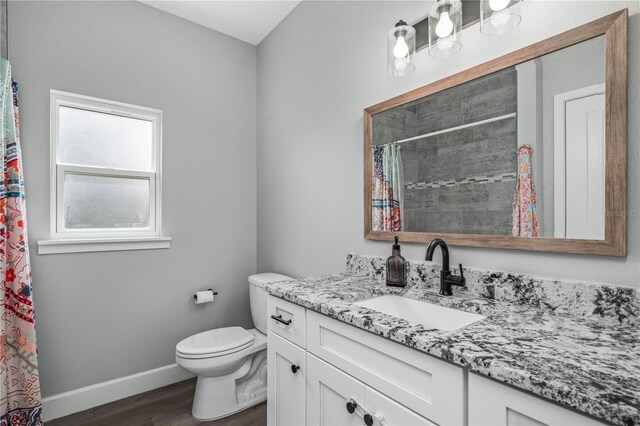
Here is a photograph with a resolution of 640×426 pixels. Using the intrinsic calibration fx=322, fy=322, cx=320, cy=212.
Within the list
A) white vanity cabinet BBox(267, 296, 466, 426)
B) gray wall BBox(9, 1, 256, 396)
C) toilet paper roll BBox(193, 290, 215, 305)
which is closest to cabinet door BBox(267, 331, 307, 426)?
white vanity cabinet BBox(267, 296, 466, 426)

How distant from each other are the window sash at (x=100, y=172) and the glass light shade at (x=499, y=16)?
213 centimetres

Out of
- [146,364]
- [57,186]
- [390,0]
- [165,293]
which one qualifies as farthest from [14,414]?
[390,0]

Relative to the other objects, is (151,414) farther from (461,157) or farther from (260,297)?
(461,157)

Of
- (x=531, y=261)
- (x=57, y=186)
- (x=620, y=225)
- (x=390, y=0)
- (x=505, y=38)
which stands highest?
(x=390, y=0)

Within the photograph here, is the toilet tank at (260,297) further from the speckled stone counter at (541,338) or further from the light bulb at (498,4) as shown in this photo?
the light bulb at (498,4)

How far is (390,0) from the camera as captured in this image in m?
1.62

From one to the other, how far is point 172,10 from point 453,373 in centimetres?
285

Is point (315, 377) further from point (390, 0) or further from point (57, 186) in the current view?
point (57, 186)

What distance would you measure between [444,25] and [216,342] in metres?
2.11

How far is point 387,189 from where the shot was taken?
165cm

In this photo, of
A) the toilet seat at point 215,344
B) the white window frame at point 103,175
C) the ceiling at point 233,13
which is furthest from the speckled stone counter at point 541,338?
the ceiling at point 233,13

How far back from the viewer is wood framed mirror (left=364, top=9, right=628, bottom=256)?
0.96m

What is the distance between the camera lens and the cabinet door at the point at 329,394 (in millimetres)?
1047

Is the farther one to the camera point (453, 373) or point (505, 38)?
point (505, 38)
